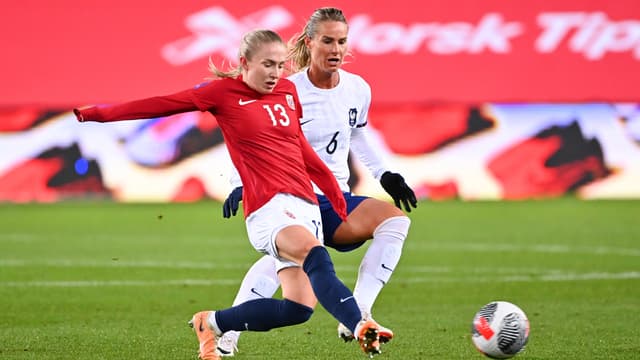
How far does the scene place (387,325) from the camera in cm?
935

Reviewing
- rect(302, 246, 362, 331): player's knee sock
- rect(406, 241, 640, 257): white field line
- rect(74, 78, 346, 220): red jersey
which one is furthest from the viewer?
rect(406, 241, 640, 257): white field line

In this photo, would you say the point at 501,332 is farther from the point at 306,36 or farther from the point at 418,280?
the point at 418,280

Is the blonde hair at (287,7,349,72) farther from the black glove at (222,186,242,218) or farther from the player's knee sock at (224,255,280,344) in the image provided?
the player's knee sock at (224,255,280,344)

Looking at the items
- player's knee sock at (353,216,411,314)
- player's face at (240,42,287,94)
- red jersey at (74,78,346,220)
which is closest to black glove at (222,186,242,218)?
red jersey at (74,78,346,220)

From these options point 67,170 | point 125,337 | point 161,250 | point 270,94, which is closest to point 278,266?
point 270,94

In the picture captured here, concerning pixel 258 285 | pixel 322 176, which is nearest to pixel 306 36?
pixel 322 176

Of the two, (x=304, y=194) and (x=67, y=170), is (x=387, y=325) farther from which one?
(x=67, y=170)

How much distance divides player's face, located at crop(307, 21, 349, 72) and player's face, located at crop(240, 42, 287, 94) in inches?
25.3

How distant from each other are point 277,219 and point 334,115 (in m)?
1.15

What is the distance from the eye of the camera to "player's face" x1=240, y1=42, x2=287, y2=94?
6.91 m

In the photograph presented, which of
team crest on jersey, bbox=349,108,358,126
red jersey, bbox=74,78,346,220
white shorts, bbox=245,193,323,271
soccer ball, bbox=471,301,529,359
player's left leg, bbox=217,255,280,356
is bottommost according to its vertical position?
player's left leg, bbox=217,255,280,356

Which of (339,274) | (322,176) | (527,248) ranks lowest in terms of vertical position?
(527,248)

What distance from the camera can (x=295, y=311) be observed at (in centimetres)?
693

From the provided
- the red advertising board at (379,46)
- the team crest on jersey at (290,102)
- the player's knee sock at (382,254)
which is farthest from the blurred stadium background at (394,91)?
the team crest on jersey at (290,102)
